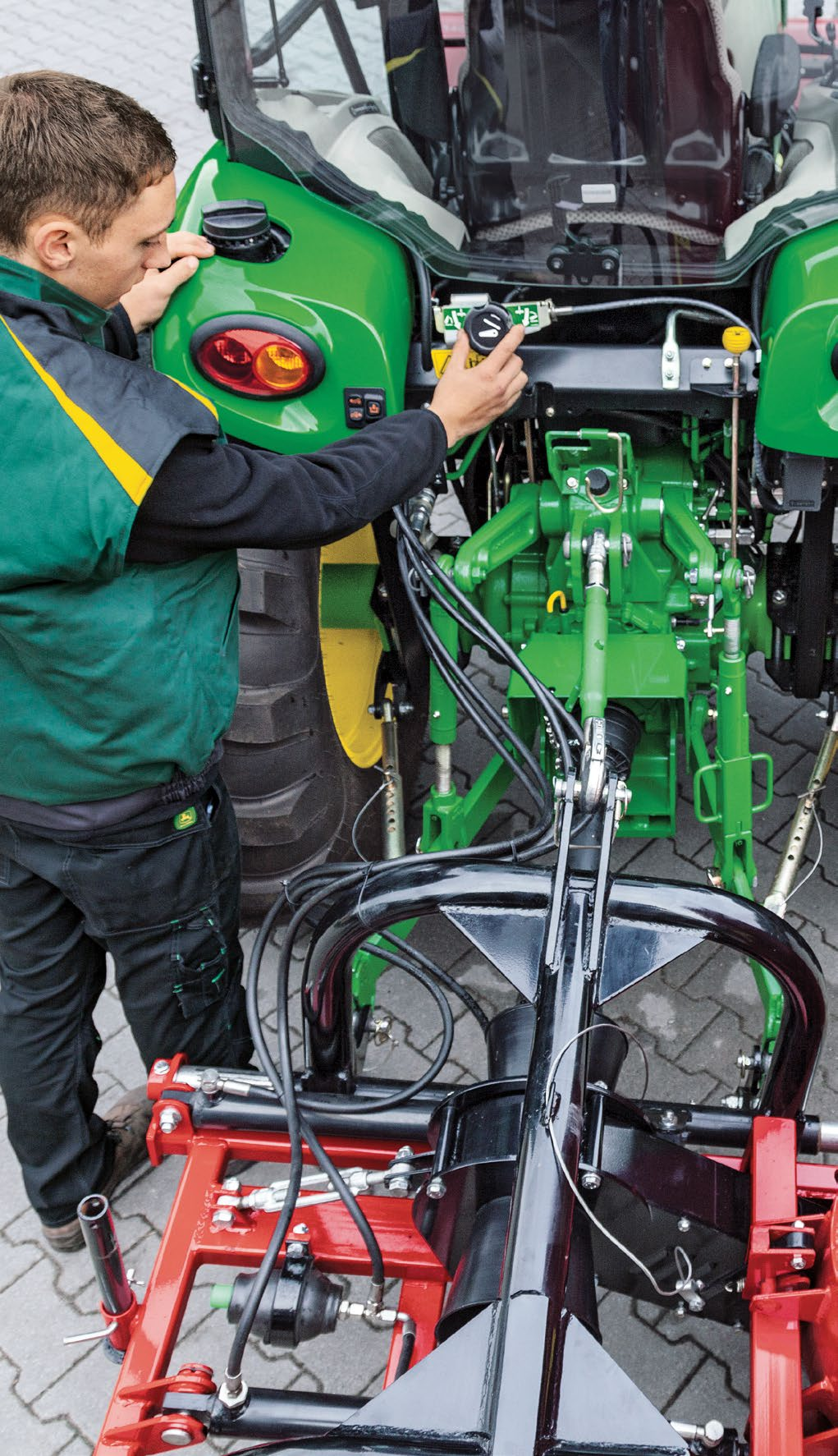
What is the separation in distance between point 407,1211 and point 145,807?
65 cm

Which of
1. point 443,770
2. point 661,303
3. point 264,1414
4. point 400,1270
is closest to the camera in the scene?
point 264,1414

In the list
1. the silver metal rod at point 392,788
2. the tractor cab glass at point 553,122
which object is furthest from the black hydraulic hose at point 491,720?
the tractor cab glass at point 553,122

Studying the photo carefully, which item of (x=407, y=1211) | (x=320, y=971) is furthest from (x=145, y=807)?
(x=407, y=1211)

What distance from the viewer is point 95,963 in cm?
229

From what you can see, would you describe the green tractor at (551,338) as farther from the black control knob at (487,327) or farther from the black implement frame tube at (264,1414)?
the black implement frame tube at (264,1414)

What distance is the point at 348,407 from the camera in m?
2.17

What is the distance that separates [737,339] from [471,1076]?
1.39m

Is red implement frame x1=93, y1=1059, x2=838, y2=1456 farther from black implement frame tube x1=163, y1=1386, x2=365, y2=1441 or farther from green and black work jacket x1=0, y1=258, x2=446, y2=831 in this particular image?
green and black work jacket x1=0, y1=258, x2=446, y2=831

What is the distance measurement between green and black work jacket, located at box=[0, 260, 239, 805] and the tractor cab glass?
30.3 inches

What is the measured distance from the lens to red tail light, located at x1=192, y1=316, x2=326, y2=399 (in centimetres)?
212

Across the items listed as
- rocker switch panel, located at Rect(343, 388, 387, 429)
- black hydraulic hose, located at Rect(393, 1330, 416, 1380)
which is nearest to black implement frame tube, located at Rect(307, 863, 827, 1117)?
black hydraulic hose, located at Rect(393, 1330, 416, 1380)

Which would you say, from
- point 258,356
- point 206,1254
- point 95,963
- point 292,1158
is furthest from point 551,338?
point 206,1254

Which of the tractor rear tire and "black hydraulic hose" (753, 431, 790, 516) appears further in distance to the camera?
the tractor rear tire

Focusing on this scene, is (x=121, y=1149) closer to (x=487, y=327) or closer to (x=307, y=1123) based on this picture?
(x=307, y=1123)
